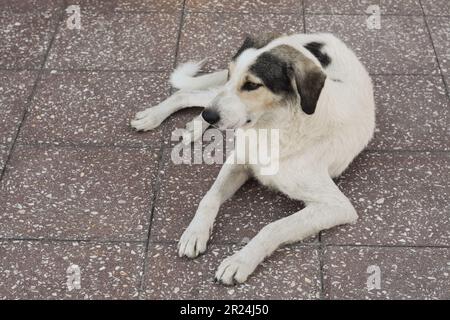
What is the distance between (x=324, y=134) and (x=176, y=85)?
56.9 inches

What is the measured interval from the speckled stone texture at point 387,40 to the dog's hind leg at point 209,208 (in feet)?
5.59

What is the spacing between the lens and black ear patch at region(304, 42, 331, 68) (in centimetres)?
413

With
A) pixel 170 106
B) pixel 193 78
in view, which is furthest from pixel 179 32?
pixel 170 106

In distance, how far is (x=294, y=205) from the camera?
4.27 metres

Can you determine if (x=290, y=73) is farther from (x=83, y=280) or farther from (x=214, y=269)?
(x=83, y=280)

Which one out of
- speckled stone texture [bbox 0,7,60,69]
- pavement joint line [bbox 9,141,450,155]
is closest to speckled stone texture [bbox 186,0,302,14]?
speckled stone texture [bbox 0,7,60,69]

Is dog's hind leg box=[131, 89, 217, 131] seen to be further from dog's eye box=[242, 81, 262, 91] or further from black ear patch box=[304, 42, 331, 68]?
dog's eye box=[242, 81, 262, 91]

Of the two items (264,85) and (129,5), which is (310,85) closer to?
(264,85)

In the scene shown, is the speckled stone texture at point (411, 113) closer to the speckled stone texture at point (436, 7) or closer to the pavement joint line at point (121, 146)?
the pavement joint line at point (121, 146)

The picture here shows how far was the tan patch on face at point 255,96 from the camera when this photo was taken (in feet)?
12.1

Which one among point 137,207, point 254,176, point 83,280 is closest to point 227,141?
point 254,176

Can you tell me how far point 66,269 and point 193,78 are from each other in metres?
1.81

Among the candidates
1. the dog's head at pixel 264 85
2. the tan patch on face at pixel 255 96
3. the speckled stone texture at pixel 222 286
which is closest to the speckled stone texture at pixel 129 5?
the dog's head at pixel 264 85

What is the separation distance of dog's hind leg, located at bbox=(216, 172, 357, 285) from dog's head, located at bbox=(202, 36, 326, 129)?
59cm
